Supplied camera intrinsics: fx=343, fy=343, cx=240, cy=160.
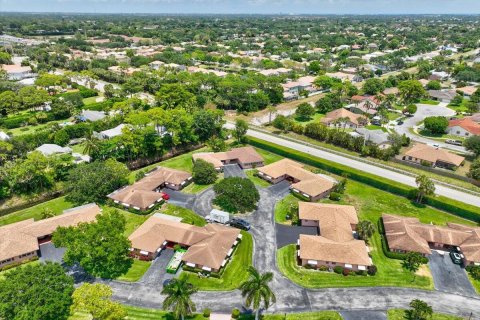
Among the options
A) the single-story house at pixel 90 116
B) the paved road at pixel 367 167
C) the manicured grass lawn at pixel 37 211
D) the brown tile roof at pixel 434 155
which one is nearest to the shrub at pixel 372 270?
the paved road at pixel 367 167

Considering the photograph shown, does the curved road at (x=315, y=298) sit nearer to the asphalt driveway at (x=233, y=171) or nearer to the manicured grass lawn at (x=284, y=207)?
the manicured grass lawn at (x=284, y=207)

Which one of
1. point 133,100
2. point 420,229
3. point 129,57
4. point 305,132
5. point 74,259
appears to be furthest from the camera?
point 129,57

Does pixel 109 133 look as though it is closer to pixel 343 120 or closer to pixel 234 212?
pixel 234 212

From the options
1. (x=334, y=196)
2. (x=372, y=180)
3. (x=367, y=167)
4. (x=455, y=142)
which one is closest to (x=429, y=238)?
(x=334, y=196)

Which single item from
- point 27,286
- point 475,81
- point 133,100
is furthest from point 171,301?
point 475,81

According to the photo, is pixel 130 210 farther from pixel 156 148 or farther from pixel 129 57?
pixel 129 57

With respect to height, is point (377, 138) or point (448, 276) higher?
point (377, 138)
